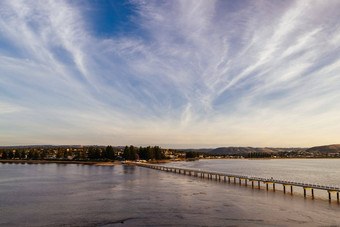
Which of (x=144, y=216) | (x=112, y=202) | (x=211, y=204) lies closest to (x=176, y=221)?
(x=144, y=216)

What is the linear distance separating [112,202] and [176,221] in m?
17.1

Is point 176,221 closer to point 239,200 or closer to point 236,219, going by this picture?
point 236,219

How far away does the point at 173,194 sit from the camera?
55.4 metres

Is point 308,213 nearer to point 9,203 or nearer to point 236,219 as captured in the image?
point 236,219

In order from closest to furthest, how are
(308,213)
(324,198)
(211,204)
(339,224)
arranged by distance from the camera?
1. (339,224)
2. (308,213)
3. (211,204)
4. (324,198)

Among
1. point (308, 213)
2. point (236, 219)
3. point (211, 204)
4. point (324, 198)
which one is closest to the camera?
point (236, 219)

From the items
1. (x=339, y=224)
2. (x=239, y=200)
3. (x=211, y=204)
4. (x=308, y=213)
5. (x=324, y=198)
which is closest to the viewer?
(x=339, y=224)

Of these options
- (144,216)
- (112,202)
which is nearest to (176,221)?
(144,216)

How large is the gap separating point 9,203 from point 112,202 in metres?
18.9

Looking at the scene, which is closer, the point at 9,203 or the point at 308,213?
the point at 308,213

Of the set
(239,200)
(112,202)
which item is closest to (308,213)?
(239,200)

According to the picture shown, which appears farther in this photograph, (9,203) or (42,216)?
(9,203)

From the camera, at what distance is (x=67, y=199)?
164ft

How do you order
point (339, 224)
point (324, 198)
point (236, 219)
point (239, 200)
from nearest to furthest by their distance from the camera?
point (339, 224) < point (236, 219) < point (239, 200) < point (324, 198)
